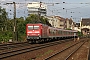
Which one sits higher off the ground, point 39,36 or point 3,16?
point 3,16

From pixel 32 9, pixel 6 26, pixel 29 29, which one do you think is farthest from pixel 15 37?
pixel 32 9

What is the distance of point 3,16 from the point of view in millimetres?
89125

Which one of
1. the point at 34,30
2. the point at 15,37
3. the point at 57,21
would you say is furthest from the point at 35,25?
the point at 57,21

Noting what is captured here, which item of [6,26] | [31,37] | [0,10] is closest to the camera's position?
[31,37]

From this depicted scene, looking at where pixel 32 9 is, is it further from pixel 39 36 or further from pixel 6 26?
pixel 39 36

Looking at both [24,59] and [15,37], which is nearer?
[24,59]

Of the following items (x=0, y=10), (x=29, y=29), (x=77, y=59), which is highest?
(x=0, y=10)

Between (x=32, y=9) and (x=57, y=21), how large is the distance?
22303mm

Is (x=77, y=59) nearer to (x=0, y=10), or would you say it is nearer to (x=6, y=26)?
(x=6, y=26)

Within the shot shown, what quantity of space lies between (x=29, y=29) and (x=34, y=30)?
0.89 meters

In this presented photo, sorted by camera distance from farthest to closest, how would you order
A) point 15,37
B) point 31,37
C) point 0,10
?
point 0,10 → point 15,37 → point 31,37

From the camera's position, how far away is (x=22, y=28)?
57.4m

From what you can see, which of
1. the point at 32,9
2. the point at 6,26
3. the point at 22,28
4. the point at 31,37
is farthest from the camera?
the point at 32,9

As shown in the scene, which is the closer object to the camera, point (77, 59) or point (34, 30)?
point (77, 59)
